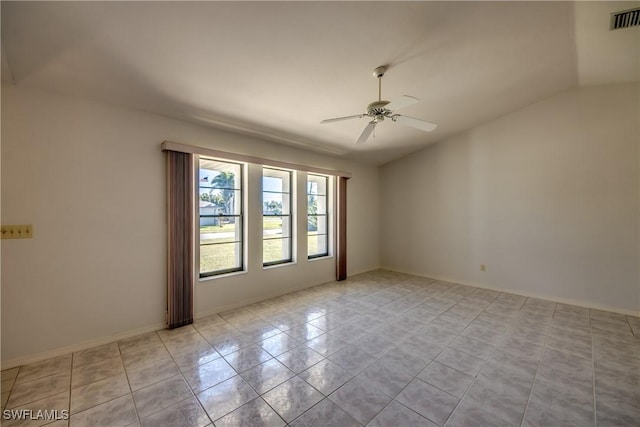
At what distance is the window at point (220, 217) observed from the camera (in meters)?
3.51

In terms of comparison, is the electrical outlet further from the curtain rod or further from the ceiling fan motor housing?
the ceiling fan motor housing

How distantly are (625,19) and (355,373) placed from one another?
411cm

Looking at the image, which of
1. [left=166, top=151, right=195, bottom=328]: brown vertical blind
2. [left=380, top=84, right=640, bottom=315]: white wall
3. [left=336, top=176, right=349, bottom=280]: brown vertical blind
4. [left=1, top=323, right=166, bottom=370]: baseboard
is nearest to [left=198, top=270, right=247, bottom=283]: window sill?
[left=166, top=151, right=195, bottom=328]: brown vertical blind

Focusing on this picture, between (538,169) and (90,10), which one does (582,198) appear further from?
(90,10)

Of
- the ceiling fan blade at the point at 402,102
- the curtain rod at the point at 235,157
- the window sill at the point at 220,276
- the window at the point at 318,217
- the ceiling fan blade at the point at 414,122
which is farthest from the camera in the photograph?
the window at the point at 318,217

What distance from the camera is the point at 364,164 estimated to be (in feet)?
19.5

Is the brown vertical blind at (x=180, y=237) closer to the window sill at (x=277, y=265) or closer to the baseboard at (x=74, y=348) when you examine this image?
the baseboard at (x=74, y=348)

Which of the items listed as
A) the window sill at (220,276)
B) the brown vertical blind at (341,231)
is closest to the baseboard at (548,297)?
the brown vertical blind at (341,231)

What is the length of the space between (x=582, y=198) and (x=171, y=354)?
230 inches

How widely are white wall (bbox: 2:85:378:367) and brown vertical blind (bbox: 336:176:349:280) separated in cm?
260

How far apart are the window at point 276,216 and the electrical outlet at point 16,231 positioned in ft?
8.20

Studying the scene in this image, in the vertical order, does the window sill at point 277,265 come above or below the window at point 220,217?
below

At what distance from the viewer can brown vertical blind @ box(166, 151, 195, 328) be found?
3.04 m

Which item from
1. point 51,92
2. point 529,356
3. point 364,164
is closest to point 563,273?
point 529,356
